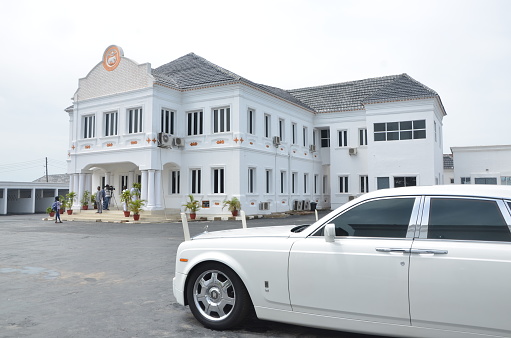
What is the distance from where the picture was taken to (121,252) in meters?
11.5

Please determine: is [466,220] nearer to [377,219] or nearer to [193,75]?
[377,219]

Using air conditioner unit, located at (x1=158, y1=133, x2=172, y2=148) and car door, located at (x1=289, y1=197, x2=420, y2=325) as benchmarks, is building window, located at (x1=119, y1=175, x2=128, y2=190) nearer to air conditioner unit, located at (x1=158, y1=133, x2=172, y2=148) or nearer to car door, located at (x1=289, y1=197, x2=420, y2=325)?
air conditioner unit, located at (x1=158, y1=133, x2=172, y2=148)

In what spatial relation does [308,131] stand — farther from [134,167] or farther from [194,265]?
[194,265]

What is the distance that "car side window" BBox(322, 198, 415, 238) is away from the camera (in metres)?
4.19

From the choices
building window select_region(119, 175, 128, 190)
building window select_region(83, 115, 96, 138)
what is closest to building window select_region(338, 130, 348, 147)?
building window select_region(119, 175, 128, 190)

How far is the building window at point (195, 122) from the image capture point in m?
26.7

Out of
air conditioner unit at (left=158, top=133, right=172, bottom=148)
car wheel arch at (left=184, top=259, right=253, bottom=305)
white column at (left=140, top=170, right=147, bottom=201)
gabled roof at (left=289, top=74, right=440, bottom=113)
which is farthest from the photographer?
gabled roof at (left=289, top=74, right=440, bottom=113)

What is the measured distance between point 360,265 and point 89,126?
2694 centimetres

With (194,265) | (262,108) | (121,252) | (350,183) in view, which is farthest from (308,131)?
(194,265)

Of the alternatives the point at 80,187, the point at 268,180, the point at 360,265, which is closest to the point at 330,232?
the point at 360,265

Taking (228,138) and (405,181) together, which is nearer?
(228,138)

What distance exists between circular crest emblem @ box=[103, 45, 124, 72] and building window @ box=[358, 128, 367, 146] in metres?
17.4

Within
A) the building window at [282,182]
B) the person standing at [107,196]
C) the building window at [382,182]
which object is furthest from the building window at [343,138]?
the person standing at [107,196]

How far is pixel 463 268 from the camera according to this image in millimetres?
3766
